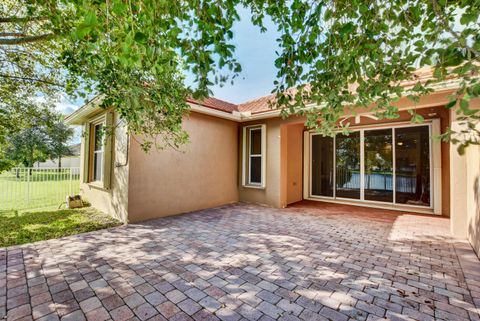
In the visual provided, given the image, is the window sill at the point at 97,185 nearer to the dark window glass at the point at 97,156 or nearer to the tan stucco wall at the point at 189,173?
the dark window glass at the point at 97,156

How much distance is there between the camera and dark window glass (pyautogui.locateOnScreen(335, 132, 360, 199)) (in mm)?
8305

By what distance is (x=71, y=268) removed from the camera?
3246 mm

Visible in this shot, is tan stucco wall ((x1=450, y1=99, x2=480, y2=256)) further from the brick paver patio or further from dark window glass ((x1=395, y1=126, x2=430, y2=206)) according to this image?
dark window glass ((x1=395, y1=126, x2=430, y2=206))

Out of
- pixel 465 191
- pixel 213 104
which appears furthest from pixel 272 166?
pixel 465 191

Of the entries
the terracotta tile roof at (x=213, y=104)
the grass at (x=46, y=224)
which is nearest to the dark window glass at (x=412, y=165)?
the terracotta tile roof at (x=213, y=104)

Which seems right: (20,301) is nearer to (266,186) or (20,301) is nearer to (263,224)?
(263,224)

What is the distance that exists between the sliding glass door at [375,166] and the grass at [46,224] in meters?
7.61

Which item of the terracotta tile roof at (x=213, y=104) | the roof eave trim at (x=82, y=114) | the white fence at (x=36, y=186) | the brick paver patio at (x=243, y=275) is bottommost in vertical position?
the brick paver patio at (x=243, y=275)

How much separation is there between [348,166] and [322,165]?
1.01m

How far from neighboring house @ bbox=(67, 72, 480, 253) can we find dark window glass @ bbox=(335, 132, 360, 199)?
0.04 m

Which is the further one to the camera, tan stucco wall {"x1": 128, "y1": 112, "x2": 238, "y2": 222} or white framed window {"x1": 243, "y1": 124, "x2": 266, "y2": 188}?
white framed window {"x1": 243, "y1": 124, "x2": 266, "y2": 188}

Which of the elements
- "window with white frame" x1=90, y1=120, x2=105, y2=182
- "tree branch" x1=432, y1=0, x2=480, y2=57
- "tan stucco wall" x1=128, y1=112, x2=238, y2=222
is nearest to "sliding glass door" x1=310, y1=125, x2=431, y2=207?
"tan stucco wall" x1=128, y1=112, x2=238, y2=222

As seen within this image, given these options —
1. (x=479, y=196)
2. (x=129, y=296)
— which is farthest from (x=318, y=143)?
(x=129, y=296)

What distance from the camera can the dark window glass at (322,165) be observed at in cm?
897
